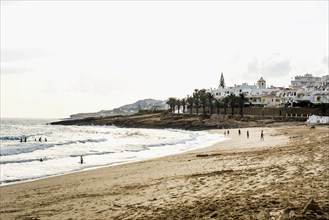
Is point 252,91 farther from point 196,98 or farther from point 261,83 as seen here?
point 196,98

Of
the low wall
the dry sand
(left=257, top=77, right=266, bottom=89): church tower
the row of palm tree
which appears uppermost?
(left=257, top=77, right=266, bottom=89): church tower

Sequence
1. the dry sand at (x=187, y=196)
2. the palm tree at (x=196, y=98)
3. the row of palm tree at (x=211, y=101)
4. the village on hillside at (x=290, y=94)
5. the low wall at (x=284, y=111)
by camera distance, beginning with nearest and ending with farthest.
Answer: the dry sand at (x=187, y=196)
the low wall at (x=284, y=111)
the village on hillside at (x=290, y=94)
the row of palm tree at (x=211, y=101)
the palm tree at (x=196, y=98)

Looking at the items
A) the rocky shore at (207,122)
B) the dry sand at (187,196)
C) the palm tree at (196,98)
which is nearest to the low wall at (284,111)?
the rocky shore at (207,122)

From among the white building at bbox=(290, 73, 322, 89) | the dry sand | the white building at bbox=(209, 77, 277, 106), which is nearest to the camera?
the dry sand

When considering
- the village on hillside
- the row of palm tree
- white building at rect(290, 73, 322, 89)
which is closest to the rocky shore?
the row of palm tree

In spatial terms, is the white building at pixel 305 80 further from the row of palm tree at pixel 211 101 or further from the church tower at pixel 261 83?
the row of palm tree at pixel 211 101

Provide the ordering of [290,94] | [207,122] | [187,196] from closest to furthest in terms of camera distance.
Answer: [187,196], [207,122], [290,94]

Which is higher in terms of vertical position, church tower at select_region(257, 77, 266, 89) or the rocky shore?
church tower at select_region(257, 77, 266, 89)

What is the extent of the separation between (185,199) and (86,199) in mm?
4599

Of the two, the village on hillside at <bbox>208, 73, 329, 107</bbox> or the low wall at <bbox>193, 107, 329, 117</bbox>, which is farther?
the village on hillside at <bbox>208, 73, 329, 107</bbox>

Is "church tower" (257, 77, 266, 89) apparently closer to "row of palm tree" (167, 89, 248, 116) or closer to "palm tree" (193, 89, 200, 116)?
"row of palm tree" (167, 89, 248, 116)

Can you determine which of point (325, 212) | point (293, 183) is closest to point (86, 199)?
point (293, 183)

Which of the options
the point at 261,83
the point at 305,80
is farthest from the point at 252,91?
the point at 305,80

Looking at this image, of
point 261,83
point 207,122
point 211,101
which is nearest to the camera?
point 207,122
